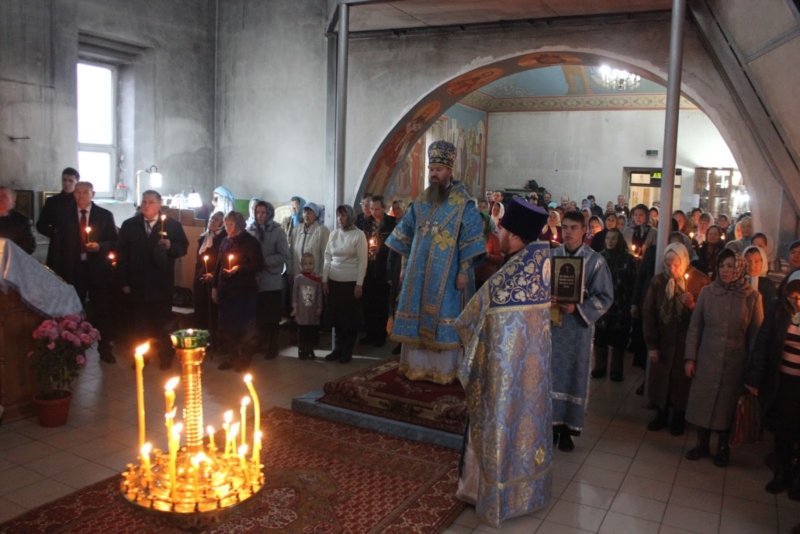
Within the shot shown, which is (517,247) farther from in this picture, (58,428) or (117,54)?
(117,54)

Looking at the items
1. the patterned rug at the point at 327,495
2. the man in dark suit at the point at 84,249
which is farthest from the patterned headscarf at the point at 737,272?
the man in dark suit at the point at 84,249

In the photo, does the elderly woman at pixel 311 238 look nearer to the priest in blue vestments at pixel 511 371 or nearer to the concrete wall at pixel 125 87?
the concrete wall at pixel 125 87

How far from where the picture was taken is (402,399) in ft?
18.1

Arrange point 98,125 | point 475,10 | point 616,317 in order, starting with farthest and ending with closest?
1. point 98,125
2. point 475,10
3. point 616,317

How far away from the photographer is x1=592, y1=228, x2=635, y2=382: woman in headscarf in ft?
23.0

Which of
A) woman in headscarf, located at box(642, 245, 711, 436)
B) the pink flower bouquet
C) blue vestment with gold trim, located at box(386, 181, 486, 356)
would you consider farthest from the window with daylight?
woman in headscarf, located at box(642, 245, 711, 436)

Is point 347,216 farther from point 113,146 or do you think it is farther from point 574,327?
point 113,146

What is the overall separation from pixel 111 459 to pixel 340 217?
11.2ft

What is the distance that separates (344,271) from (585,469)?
3.31 m

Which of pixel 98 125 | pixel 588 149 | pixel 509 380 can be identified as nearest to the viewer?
pixel 509 380

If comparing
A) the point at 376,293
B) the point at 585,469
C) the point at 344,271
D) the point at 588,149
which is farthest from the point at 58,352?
the point at 588,149

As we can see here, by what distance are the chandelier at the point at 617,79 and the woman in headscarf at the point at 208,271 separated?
1102 cm

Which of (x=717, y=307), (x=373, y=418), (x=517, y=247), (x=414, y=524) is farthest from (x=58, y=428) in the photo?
(x=717, y=307)

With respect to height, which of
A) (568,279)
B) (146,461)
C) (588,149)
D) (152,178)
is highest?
(588,149)
